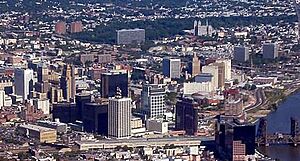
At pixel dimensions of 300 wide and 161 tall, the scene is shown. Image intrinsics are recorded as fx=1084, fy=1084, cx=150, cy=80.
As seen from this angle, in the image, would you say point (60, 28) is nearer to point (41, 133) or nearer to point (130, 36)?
point (130, 36)

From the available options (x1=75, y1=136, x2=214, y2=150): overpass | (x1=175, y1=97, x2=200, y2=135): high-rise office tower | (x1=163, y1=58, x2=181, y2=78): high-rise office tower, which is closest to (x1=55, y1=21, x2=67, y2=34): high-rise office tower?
(x1=163, y1=58, x2=181, y2=78): high-rise office tower

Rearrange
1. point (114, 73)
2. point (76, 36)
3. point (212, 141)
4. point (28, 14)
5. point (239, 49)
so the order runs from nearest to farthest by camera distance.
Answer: point (212, 141)
point (114, 73)
point (239, 49)
point (76, 36)
point (28, 14)

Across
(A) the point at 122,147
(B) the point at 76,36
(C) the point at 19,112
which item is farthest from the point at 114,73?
(B) the point at 76,36

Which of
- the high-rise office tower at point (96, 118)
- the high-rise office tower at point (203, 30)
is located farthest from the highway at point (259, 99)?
the high-rise office tower at point (203, 30)

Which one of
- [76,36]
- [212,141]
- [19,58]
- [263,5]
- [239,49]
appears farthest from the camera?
[263,5]

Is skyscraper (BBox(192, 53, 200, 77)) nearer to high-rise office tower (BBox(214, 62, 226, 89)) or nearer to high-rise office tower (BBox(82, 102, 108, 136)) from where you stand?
high-rise office tower (BBox(214, 62, 226, 89))

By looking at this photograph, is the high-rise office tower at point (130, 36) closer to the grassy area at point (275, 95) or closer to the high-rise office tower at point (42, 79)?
the high-rise office tower at point (42, 79)

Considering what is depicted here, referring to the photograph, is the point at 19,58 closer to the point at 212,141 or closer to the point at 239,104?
the point at 239,104
